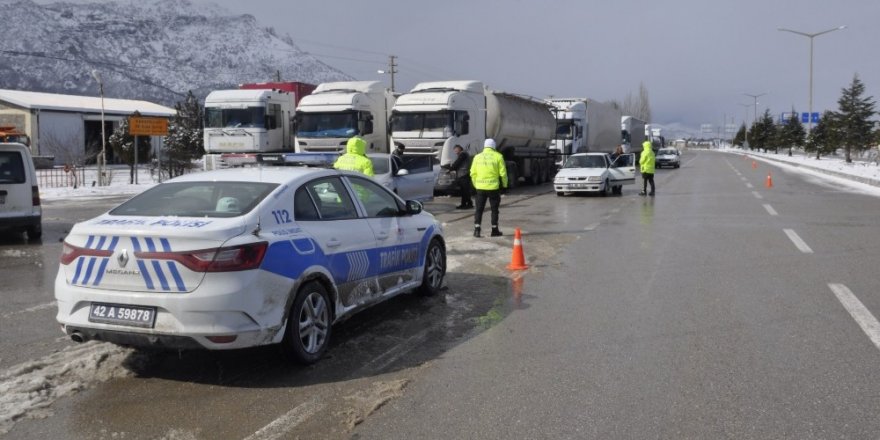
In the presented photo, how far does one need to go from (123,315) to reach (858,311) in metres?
6.47

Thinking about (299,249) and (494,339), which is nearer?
(299,249)

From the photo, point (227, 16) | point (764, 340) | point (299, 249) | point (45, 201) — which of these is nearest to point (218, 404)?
point (299, 249)

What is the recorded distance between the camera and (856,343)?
6.05 metres

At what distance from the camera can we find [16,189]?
42.7ft

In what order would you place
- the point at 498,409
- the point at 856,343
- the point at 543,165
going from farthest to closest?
the point at 543,165 < the point at 856,343 < the point at 498,409

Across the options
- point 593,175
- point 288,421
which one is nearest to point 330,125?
point 593,175

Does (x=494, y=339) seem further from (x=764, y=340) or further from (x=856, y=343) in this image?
(x=856, y=343)

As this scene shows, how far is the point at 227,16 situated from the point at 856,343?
19634cm

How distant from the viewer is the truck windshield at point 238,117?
24312 mm

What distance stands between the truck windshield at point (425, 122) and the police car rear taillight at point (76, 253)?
59.2 feet

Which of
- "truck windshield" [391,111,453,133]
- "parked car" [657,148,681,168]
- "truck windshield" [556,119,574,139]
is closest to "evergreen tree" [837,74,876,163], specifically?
"parked car" [657,148,681,168]

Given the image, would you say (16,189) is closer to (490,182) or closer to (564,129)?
(490,182)

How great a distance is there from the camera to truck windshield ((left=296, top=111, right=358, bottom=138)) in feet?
74.9

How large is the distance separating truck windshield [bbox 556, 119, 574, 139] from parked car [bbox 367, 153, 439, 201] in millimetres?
16659
